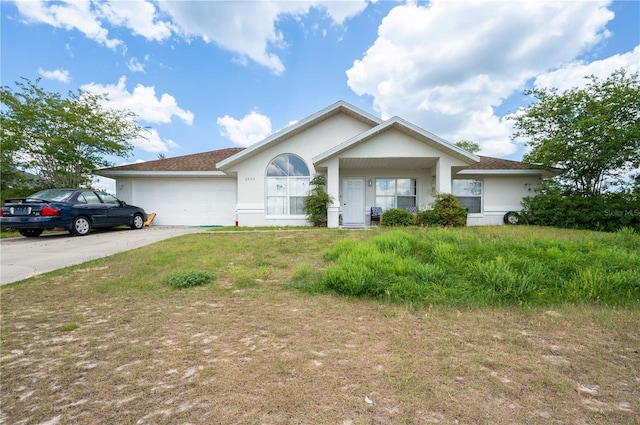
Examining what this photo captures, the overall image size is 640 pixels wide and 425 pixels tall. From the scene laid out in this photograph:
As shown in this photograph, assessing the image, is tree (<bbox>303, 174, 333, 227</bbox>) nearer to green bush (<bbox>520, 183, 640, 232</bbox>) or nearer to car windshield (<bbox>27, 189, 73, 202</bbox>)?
car windshield (<bbox>27, 189, 73, 202</bbox>)

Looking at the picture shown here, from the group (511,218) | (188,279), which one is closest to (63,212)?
(188,279)

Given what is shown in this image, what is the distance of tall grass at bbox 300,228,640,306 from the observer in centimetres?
314

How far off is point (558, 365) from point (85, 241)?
10.9m

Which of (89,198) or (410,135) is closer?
(89,198)

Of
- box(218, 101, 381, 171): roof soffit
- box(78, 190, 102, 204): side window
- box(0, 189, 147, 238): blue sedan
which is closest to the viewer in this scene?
box(0, 189, 147, 238): blue sedan

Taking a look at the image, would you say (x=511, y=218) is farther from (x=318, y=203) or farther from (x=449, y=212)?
(x=318, y=203)

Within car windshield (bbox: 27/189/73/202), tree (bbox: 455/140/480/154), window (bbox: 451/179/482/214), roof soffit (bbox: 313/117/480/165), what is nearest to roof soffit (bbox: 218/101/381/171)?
roof soffit (bbox: 313/117/480/165)

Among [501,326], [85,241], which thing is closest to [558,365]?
[501,326]

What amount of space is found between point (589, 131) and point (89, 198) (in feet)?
66.4

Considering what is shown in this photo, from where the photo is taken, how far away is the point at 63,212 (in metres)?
8.21

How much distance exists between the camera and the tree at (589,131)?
1016cm

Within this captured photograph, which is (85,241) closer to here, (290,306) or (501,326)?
(290,306)

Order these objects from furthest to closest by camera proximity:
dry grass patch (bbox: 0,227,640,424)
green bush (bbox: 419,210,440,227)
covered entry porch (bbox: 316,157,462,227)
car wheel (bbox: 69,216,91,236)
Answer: covered entry porch (bbox: 316,157,462,227) < green bush (bbox: 419,210,440,227) < car wheel (bbox: 69,216,91,236) < dry grass patch (bbox: 0,227,640,424)

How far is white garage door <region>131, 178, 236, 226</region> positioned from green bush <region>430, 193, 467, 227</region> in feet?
32.6
